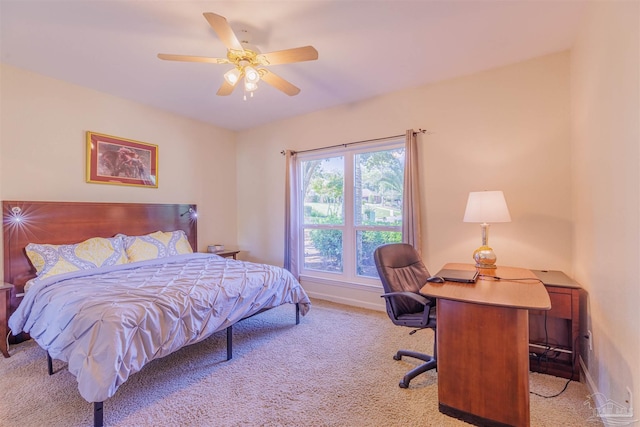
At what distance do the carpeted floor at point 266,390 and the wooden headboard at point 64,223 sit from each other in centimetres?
81

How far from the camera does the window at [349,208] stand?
11.7 feet

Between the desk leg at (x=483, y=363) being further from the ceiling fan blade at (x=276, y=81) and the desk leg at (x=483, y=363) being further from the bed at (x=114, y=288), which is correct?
the ceiling fan blade at (x=276, y=81)

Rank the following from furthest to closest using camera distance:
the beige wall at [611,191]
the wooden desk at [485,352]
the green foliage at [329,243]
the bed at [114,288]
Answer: the green foliage at [329,243] → the bed at [114,288] → the wooden desk at [485,352] → the beige wall at [611,191]

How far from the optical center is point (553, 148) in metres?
2.60

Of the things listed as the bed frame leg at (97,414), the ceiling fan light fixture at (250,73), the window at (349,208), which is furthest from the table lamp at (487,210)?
the bed frame leg at (97,414)

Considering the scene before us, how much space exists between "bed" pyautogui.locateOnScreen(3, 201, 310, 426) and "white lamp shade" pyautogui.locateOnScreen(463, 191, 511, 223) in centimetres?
187

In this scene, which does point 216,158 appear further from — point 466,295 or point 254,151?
point 466,295

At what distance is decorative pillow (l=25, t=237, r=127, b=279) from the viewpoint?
8.67ft

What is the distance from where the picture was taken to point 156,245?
341cm

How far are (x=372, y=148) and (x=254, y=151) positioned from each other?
2084 mm

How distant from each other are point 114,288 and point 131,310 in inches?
22.0

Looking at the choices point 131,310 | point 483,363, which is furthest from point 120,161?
point 483,363

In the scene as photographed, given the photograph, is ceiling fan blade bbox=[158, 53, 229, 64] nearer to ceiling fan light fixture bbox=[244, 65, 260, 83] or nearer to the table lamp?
ceiling fan light fixture bbox=[244, 65, 260, 83]

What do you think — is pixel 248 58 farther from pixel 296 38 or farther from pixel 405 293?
pixel 405 293
